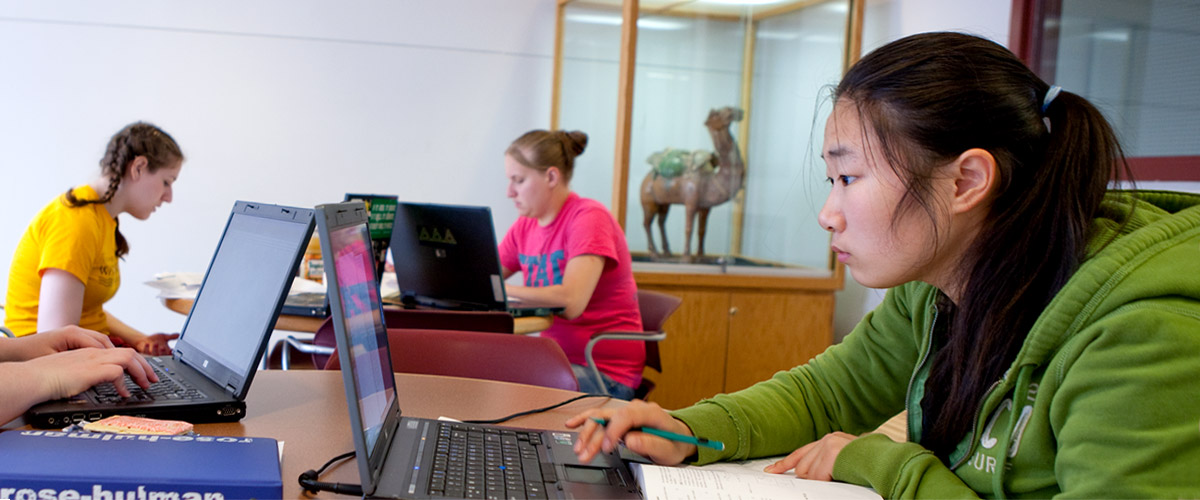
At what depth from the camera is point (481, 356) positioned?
5.87 ft

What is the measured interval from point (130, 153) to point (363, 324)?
2.17 meters

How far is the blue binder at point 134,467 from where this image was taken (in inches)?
32.2

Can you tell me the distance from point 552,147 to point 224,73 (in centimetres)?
220

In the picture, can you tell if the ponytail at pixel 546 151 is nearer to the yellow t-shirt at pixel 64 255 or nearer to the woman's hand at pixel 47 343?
the yellow t-shirt at pixel 64 255

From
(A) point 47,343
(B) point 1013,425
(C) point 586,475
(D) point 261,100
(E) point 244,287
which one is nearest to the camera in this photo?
(B) point 1013,425

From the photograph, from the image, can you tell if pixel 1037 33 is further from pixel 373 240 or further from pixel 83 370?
pixel 83 370

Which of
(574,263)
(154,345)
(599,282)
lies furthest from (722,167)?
(154,345)

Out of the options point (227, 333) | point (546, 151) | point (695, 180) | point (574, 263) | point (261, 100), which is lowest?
point (574, 263)

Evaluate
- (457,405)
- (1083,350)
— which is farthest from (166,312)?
(1083,350)

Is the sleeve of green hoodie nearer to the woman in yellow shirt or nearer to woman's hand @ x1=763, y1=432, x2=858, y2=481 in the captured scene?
woman's hand @ x1=763, y1=432, x2=858, y2=481

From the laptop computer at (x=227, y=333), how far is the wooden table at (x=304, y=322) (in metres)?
0.91

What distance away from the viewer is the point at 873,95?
1.01 m

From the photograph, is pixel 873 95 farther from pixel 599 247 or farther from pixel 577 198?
pixel 577 198

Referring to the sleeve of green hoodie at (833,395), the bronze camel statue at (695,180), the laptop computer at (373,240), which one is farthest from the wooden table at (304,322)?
the bronze camel statue at (695,180)
